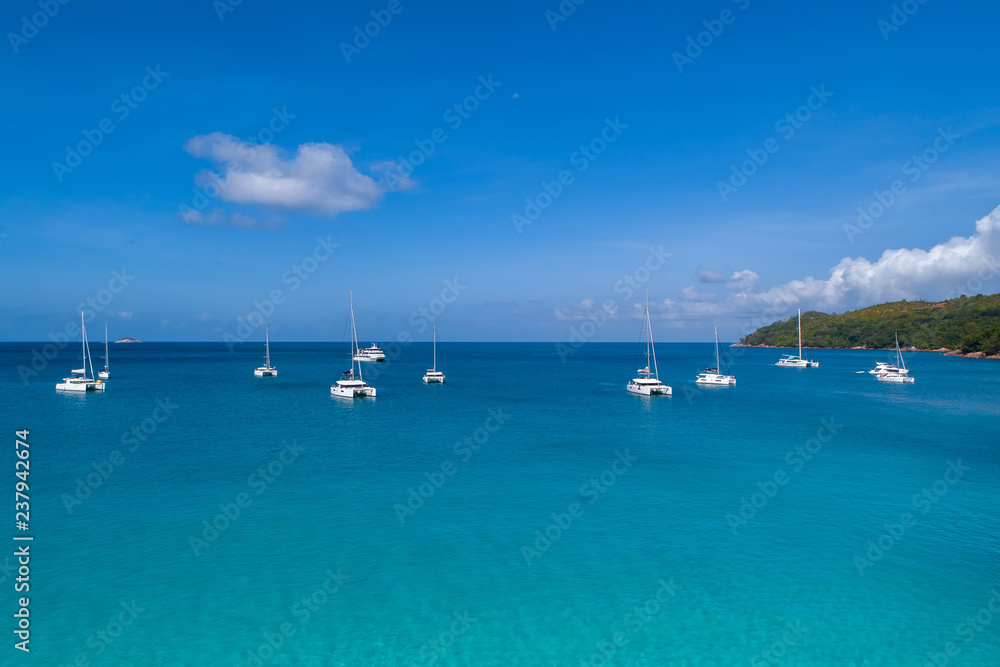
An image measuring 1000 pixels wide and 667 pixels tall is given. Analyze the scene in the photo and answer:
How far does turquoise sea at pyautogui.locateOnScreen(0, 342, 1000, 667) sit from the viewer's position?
58.1 feet

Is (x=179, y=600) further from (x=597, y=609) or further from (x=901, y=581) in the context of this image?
(x=901, y=581)

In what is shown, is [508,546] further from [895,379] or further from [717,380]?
[895,379]

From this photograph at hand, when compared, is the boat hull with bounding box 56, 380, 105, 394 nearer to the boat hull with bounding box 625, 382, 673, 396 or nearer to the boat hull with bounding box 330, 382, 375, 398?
the boat hull with bounding box 330, 382, 375, 398

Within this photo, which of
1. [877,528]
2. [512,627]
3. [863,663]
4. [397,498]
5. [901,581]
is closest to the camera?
[863,663]

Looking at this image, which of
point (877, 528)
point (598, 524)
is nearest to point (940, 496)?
point (877, 528)

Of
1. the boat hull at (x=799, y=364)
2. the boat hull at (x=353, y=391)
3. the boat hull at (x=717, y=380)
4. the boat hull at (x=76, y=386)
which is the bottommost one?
the boat hull at (x=799, y=364)

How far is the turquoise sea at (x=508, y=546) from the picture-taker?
17.7 m

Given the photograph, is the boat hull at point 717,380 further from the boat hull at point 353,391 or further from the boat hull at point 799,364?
Result: the boat hull at point 799,364

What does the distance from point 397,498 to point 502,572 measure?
11666mm

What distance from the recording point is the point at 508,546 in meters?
25.3

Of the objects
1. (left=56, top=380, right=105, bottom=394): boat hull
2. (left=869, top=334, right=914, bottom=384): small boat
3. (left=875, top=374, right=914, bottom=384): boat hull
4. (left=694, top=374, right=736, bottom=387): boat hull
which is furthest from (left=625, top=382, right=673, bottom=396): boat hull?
(left=56, top=380, right=105, bottom=394): boat hull

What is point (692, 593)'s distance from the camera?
20812mm

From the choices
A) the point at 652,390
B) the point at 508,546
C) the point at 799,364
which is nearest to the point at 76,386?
the point at 508,546

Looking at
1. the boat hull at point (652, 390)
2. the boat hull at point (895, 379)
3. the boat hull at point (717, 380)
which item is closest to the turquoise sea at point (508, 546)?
the boat hull at point (652, 390)
